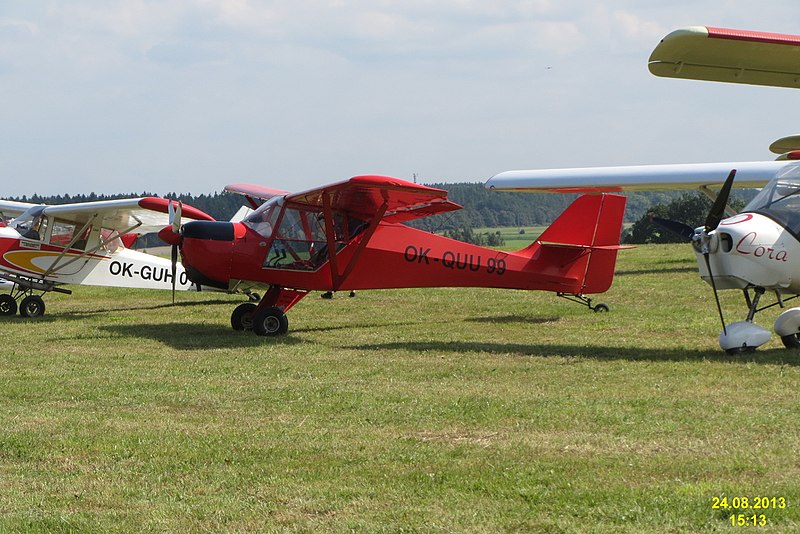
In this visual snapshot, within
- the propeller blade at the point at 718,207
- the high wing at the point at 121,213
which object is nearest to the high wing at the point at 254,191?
the high wing at the point at 121,213

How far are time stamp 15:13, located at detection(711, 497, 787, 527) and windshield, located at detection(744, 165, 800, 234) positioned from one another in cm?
539

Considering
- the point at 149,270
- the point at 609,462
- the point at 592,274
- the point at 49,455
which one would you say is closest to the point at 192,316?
the point at 149,270

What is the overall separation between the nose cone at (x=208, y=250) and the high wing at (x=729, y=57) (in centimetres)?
597

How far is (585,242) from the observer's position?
14930 millimetres

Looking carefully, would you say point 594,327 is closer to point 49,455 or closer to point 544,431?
point 544,431

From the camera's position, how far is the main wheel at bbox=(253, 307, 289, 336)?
13.3 m

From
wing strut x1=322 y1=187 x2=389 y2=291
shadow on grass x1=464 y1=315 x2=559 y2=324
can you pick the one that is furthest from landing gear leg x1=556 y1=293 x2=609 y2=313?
wing strut x1=322 y1=187 x2=389 y2=291

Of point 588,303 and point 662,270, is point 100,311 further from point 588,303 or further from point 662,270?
point 662,270

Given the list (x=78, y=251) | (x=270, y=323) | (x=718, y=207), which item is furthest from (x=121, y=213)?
(x=718, y=207)

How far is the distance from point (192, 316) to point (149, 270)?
8.79 ft

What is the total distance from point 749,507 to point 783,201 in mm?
5766

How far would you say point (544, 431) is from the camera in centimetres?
652

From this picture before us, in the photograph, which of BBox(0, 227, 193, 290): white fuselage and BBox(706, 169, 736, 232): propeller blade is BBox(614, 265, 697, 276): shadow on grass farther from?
BBox(706, 169, 736, 232): propeller blade

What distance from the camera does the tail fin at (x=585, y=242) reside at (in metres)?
14.9
